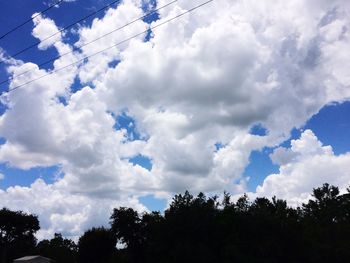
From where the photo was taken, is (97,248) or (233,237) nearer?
(233,237)

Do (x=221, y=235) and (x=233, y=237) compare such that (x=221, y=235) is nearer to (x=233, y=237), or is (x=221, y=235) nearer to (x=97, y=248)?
(x=233, y=237)

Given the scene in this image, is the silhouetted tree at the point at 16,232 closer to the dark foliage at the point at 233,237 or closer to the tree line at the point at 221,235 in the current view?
the tree line at the point at 221,235

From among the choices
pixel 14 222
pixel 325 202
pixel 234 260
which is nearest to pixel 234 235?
pixel 234 260

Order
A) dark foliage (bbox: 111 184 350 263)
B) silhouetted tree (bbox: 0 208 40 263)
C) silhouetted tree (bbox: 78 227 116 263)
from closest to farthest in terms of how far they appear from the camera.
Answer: dark foliage (bbox: 111 184 350 263) → silhouetted tree (bbox: 78 227 116 263) → silhouetted tree (bbox: 0 208 40 263)

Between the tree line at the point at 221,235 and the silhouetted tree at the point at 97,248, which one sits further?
the silhouetted tree at the point at 97,248

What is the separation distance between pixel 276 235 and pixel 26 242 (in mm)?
62537

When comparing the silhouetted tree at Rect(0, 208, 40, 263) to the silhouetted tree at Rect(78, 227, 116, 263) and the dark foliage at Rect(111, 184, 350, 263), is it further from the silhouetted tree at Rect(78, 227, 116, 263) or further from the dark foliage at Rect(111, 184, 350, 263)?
the dark foliage at Rect(111, 184, 350, 263)

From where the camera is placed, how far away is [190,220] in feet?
203

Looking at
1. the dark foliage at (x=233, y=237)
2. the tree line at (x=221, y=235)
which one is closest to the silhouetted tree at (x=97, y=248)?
the tree line at (x=221, y=235)

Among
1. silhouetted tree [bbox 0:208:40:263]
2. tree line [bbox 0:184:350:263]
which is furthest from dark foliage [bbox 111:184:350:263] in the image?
silhouetted tree [bbox 0:208:40:263]

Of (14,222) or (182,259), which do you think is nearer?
(182,259)

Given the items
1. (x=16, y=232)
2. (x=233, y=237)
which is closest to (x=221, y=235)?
(x=233, y=237)

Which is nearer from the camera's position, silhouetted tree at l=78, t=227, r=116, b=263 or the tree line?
the tree line

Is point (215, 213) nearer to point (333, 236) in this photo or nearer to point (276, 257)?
point (276, 257)
